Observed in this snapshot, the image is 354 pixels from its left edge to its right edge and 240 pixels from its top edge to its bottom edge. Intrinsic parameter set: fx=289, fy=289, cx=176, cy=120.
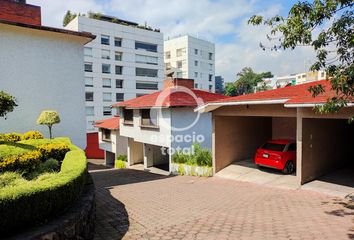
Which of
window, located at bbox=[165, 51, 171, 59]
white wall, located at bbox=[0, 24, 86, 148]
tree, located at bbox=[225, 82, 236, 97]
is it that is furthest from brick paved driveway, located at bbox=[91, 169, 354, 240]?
tree, located at bbox=[225, 82, 236, 97]

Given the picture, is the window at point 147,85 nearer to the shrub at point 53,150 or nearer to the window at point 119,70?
the window at point 119,70

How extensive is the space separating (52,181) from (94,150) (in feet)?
106

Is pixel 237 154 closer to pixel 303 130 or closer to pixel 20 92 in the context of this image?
pixel 303 130

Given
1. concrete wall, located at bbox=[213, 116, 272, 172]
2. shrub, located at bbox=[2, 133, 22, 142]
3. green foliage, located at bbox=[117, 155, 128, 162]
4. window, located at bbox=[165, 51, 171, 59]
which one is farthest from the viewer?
window, located at bbox=[165, 51, 171, 59]

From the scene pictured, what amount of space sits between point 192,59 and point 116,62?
20.2m

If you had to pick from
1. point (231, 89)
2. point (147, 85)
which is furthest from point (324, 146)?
point (231, 89)

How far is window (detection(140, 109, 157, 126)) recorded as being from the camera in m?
21.3

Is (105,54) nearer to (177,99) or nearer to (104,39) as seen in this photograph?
(104,39)

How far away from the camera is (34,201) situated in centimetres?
509

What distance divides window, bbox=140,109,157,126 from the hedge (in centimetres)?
1504

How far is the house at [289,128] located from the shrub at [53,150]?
7.02m

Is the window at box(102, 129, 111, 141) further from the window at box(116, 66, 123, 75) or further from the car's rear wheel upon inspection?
the car's rear wheel

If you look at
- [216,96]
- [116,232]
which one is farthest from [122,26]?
[116,232]

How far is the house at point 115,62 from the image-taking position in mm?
45531
